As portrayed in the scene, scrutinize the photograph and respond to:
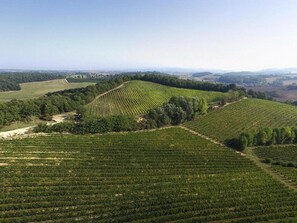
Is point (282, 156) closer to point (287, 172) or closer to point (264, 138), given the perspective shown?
point (264, 138)

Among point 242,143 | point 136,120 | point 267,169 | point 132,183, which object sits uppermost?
point 136,120

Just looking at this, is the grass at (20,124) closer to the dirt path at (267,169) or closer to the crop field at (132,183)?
the crop field at (132,183)

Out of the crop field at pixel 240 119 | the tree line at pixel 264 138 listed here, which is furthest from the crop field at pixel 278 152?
the crop field at pixel 240 119

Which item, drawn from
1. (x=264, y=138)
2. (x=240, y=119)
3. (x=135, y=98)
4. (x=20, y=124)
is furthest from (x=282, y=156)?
(x=20, y=124)

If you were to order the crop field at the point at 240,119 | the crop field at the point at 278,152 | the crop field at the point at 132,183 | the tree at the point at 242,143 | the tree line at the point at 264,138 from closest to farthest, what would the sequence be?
the crop field at the point at 132,183 → the crop field at the point at 278,152 → the tree at the point at 242,143 → the tree line at the point at 264,138 → the crop field at the point at 240,119

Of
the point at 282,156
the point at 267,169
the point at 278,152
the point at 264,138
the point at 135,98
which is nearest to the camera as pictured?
the point at 267,169

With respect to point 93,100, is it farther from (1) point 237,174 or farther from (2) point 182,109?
(1) point 237,174
